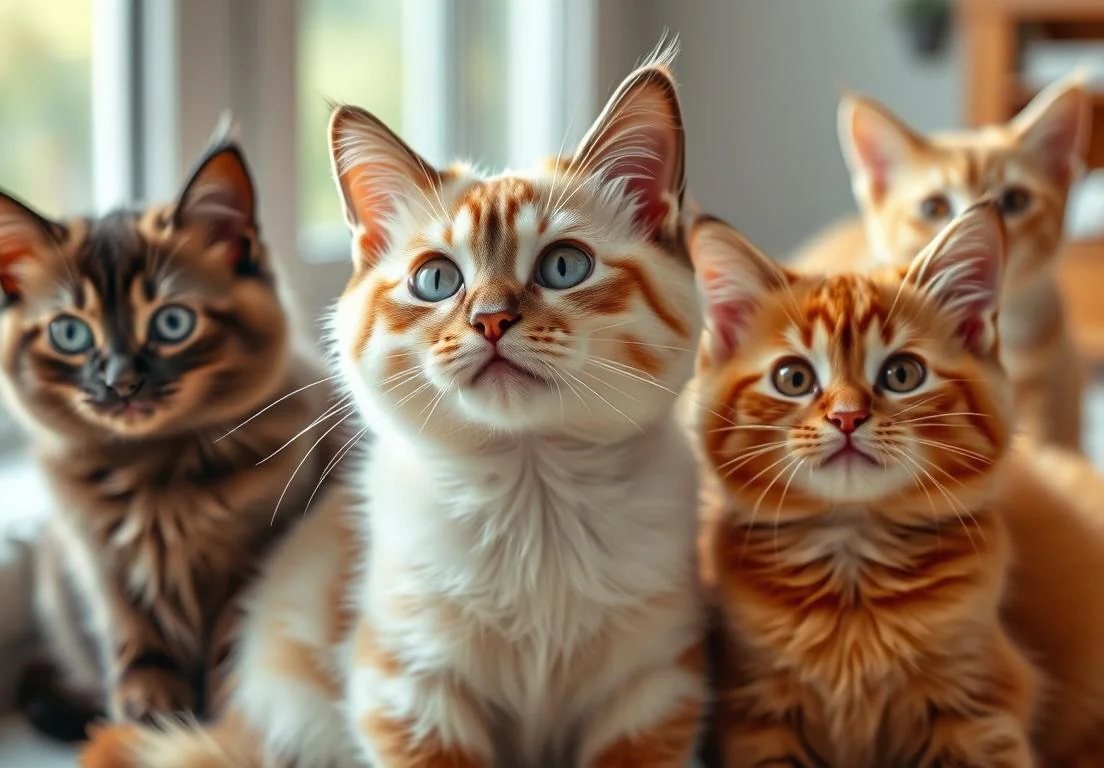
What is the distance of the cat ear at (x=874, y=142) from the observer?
5.11 ft

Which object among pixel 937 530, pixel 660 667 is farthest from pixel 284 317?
pixel 937 530

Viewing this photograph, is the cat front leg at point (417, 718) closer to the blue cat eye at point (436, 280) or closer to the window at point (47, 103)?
the blue cat eye at point (436, 280)

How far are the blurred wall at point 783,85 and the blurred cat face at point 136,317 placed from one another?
8.28 ft

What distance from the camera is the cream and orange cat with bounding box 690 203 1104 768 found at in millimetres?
910

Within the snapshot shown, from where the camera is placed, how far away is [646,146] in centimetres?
90

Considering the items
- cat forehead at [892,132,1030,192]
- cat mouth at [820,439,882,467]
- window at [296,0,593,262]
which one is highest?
window at [296,0,593,262]

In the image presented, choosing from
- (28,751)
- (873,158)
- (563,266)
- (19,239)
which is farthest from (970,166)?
(28,751)

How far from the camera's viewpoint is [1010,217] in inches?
60.7

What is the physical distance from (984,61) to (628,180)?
2790 millimetres

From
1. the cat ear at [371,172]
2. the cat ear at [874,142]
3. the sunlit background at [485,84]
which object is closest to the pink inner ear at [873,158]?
the cat ear at [874,142]

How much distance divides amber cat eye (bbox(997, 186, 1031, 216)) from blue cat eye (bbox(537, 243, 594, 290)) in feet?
2.91

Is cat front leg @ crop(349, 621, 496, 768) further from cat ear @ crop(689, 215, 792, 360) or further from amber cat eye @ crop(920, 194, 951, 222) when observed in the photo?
amber cat eye @ crop(920, 194, 951, 222)

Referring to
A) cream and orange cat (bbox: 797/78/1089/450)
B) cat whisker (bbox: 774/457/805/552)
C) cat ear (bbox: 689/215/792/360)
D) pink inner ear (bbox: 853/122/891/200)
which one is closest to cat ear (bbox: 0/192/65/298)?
cat ear (bbox: 689/215/792/360)

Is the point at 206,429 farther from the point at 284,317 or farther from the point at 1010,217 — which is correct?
the point at 1010,217
